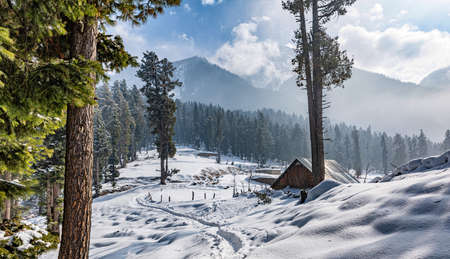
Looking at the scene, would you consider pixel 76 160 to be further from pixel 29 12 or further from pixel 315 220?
pixel 315 220

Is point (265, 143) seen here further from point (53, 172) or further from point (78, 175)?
point (78, 175)

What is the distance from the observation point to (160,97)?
26.8m

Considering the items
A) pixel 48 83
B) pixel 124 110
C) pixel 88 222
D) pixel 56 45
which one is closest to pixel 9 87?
pixel 48 83

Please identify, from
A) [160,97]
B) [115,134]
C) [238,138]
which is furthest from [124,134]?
[238,138]

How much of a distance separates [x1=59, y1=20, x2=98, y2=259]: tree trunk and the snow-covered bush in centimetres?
80

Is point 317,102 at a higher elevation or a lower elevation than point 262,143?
higher

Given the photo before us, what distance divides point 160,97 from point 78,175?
24.2m

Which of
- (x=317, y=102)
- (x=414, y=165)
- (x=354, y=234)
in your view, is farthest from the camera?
(x=317, y=102)

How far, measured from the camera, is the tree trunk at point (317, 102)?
9734 millimetres

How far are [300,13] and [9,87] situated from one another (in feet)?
37.4

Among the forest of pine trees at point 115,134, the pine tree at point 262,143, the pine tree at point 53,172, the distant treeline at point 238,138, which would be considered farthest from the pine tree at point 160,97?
the pine tree at point 262,143

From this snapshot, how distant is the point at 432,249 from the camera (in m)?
2.31

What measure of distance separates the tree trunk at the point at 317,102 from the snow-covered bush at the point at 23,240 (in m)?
9.54

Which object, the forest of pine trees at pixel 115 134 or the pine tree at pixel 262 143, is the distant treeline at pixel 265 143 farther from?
the forest of pine trees at pixel 115 134
